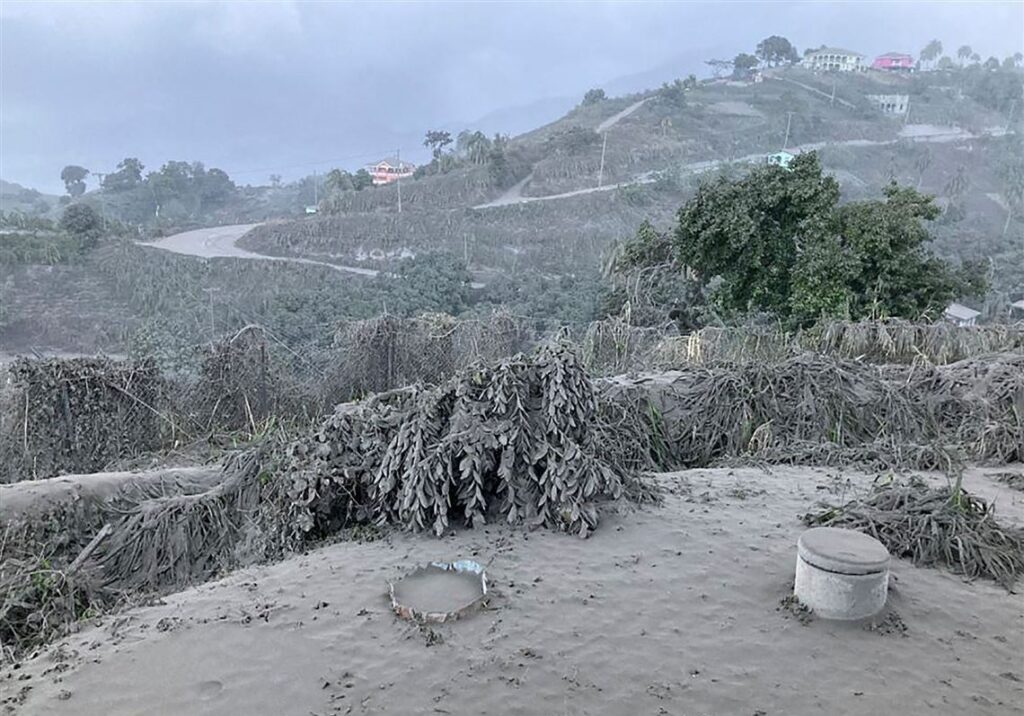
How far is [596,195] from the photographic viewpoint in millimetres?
43312

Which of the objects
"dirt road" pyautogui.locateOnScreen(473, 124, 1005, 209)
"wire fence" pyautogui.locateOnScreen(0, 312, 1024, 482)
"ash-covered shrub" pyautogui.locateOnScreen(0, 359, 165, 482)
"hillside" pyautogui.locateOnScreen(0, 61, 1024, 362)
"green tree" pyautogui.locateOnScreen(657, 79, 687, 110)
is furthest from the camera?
"green tree" pyautogui.locateOnScreen(657, 79, 687, 110)

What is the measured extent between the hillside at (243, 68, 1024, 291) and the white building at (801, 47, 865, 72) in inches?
342

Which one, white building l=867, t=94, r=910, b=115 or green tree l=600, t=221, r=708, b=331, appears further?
white building l=867, t=94, r=910, b=115

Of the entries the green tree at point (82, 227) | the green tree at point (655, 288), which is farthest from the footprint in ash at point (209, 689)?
the green tree at point (82, 227)

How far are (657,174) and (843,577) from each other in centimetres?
4397

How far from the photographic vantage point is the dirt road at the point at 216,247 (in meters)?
33.1

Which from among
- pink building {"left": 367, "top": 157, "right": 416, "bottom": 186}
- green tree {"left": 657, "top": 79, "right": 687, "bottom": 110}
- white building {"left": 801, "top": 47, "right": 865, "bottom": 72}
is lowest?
pink building {"left": 367, "top": 157, "right": 416, "bottom": 186}

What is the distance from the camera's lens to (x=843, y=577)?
4.46 metres

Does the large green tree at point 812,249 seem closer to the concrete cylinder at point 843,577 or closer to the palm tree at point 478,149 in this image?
the concrete cylinder at point 843,577

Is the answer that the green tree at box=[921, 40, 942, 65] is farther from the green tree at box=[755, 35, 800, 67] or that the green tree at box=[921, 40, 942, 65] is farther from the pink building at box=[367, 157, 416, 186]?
the pink building at box=[367, 157, 416, 186]

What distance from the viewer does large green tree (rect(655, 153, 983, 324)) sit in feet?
42.9

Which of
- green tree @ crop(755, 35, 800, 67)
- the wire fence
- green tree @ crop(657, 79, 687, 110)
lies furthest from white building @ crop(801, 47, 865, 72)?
the wire fence

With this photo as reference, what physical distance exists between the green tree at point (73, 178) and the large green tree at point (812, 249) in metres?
61.9

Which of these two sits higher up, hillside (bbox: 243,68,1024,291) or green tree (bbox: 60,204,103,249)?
hillside (bbox: 243,68,1024,291)
